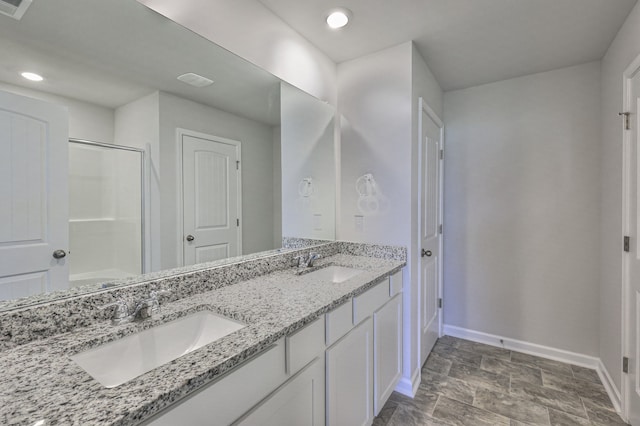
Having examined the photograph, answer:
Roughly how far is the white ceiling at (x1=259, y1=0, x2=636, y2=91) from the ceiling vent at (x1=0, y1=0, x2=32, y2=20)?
1.09 m

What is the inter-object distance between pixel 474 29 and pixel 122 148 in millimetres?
2093

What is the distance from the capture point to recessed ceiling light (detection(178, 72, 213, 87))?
133 centimetres

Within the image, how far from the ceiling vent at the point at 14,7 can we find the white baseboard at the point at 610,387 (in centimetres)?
337

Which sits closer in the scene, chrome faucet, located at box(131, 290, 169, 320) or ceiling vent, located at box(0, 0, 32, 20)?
ceiling vent, located at box(0, 0, 32, 20)

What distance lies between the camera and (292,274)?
174 cm

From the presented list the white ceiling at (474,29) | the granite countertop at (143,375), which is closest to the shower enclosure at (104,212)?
the granite countertop at (143,375)

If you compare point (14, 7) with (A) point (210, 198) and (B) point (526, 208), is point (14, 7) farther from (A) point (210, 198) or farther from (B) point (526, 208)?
(B) point (526, 208)

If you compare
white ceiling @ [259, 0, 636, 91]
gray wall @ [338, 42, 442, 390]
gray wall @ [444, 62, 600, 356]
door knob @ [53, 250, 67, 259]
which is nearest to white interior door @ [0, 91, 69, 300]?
door knob @ [53, 250, 67, 259]

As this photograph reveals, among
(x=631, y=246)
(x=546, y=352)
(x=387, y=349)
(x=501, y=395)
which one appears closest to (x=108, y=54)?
(x=387, y=349)

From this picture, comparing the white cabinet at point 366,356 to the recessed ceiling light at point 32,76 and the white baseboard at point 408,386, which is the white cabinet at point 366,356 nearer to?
the white baseboard at point 408,386

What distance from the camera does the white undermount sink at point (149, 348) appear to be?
2.82 ft

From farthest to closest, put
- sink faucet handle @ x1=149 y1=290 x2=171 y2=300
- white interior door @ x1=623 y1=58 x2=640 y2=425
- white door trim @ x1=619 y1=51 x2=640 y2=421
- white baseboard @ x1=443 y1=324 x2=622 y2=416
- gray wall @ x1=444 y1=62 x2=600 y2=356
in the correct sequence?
gray wall @ x1=444 y1=62 x2=600 y2=356
white baseboard @ x1=443 y1=324 x2=622 y2=416
white door trim @ x1=619 y1=51 x2=640 y2=421
white interior door @ x1=623 y1=58 x2=640 y2=425
sink faucet handle @ x1=149 y1=290 x2=171 y2=300

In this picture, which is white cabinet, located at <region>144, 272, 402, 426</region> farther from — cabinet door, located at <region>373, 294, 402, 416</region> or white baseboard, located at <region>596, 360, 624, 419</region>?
white baseboard, located at <region>596, 360, 624, 419</region>

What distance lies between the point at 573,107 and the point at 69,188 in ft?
10.6
